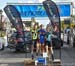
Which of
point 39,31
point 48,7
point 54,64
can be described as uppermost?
point 48,7

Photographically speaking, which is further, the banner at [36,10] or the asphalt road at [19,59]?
the banner at [36,10]

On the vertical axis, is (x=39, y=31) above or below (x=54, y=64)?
above

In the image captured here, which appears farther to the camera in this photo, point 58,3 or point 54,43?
point 54,43

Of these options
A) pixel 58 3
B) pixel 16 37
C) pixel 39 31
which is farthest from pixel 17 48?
pixel 39 31

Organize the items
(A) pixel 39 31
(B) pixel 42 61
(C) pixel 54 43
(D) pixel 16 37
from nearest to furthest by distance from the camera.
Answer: (B) pixel 42 61 < (A) pixel 39 31 < (D) pixel 16 37 < (C) pixel 54 43

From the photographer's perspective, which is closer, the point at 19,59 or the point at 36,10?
the point at 19,59

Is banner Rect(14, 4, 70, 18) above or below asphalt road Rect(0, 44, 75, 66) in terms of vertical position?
above

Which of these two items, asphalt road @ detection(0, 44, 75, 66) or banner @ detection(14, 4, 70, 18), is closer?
asphalt road @ detection(0, 44, 75, 66)

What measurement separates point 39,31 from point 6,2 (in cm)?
590

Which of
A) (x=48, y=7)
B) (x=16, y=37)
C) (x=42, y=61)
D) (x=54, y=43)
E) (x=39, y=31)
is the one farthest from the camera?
(x=54, y=43)

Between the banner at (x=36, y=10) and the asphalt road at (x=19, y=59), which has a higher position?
the banner at (x=36, y=10)

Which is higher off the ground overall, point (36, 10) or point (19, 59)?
point (36, 10)

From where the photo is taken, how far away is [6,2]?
24953 mm

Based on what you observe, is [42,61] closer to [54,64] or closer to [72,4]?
[54,64]
